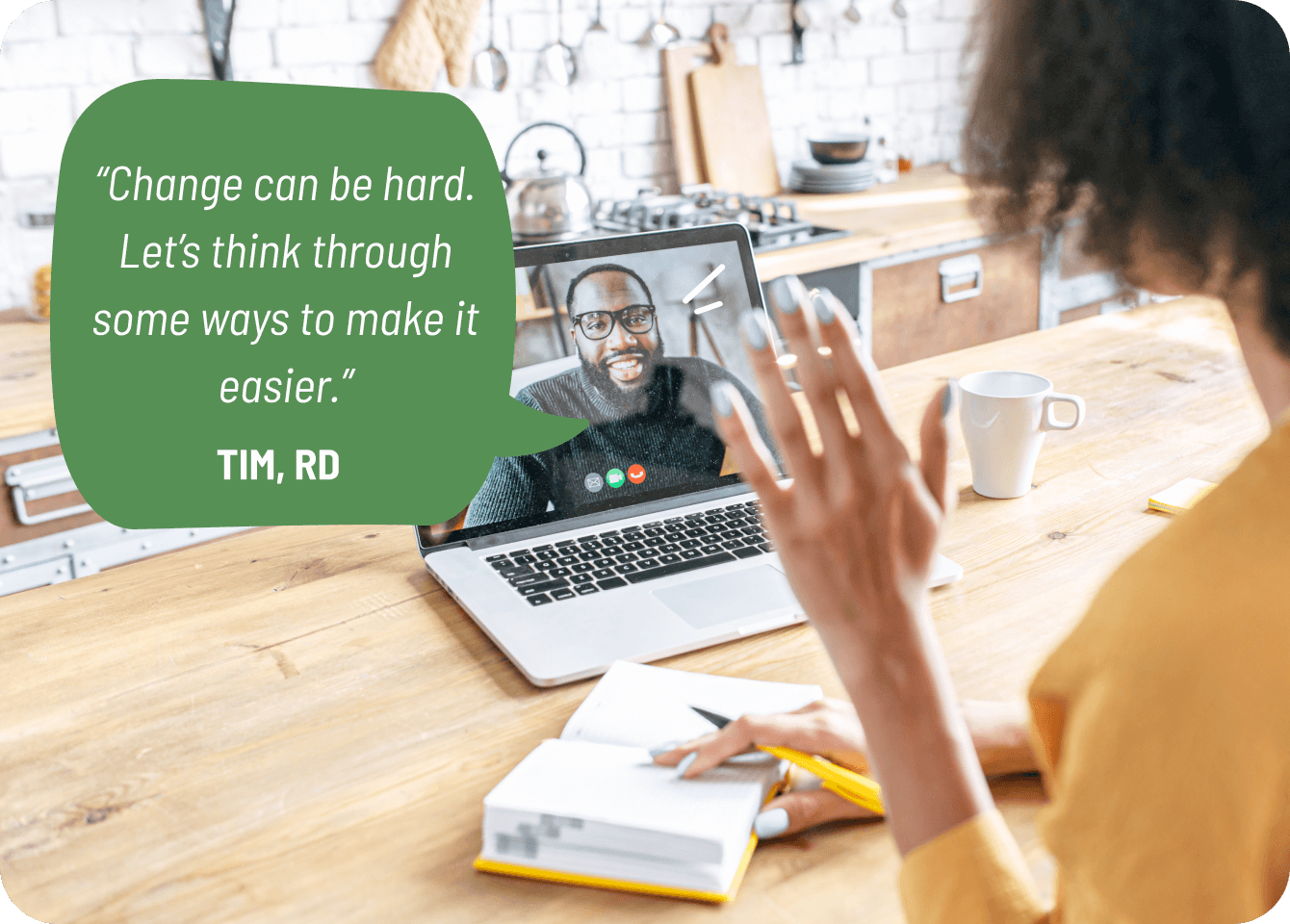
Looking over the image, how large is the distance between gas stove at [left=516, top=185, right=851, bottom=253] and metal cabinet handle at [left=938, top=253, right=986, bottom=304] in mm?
359

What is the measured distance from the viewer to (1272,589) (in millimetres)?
431

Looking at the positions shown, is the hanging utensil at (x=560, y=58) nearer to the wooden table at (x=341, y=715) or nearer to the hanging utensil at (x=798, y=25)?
the hanging utensil at (x=798, y=25)

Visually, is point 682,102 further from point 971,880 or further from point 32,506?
point 971,880

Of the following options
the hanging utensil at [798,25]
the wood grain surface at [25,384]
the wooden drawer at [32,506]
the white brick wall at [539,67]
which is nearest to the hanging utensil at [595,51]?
the white brick wall at [539,67]

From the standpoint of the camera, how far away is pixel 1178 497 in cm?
108

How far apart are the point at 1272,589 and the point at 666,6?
9.14ft

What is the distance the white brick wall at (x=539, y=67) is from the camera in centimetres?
217

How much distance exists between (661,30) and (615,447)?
7.01ft

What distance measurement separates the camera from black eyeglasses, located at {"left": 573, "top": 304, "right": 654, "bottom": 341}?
1.10 m

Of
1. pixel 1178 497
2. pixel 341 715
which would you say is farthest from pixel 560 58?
pixel 341 715

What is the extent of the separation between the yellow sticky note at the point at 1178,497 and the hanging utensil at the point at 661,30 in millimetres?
2179

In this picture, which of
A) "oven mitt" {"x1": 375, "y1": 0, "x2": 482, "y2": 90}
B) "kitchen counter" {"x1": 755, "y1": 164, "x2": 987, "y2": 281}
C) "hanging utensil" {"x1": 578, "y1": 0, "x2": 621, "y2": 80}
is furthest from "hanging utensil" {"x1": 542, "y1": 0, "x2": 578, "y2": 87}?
"kitchen counter" {"x1": 755, "y1": 164, "x2": 987, "y2": 281}

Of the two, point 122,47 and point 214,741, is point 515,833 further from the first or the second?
point 122,47

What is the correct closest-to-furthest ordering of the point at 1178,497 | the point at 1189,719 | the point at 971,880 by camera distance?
the point at 1189,719 → the point at 971,880 → the point at 1178,497
